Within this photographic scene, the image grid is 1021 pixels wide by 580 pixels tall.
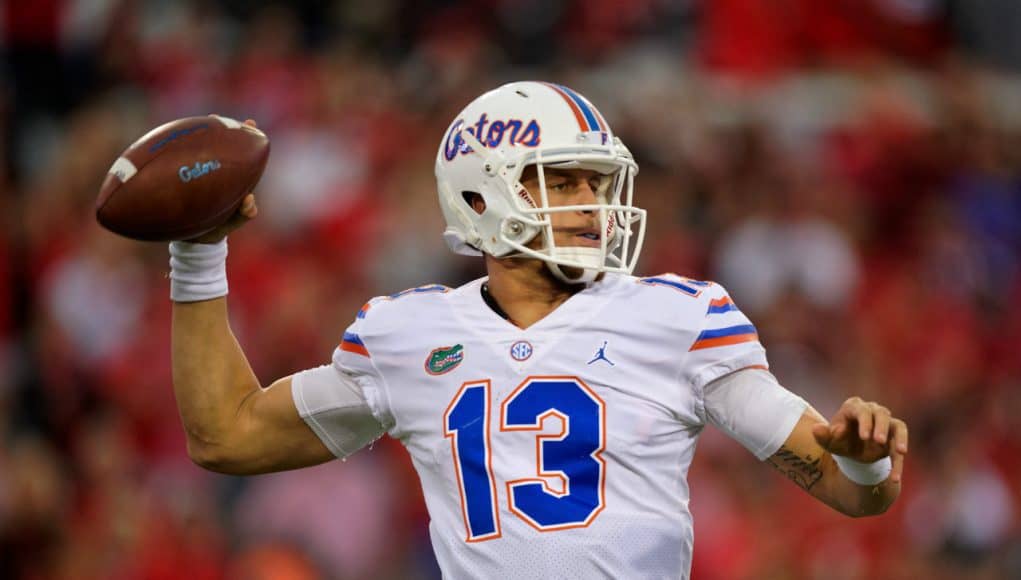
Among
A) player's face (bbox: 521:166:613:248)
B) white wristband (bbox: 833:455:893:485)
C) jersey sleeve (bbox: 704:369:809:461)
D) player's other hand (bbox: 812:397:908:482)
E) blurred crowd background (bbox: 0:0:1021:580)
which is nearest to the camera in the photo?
player's other hand (bbox: 812:397:908:482)

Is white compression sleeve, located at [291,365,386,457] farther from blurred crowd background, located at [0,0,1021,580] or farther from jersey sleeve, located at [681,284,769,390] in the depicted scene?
blurred crowd background, located at [0,0,1021,580]

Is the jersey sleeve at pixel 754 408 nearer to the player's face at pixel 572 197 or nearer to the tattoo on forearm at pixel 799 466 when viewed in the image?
the tattoo on forearm at pixel 799 466

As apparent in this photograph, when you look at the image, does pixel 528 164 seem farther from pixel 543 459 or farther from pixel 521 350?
pixel 543 459

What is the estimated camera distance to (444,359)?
298 cm

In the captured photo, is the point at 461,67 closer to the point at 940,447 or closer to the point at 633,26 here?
the point at 633,26

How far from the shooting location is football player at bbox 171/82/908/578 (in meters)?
2.80

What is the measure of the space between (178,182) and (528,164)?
27.2 inches

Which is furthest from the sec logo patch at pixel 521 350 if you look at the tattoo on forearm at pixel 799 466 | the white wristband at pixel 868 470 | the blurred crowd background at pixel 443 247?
the blurred crowd background at pixel 443 247

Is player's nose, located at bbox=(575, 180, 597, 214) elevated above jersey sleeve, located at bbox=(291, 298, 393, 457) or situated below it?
above

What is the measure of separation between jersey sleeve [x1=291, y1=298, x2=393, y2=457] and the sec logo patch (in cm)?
31

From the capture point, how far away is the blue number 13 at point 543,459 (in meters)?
2.80

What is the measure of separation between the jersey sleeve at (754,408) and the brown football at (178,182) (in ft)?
3.37

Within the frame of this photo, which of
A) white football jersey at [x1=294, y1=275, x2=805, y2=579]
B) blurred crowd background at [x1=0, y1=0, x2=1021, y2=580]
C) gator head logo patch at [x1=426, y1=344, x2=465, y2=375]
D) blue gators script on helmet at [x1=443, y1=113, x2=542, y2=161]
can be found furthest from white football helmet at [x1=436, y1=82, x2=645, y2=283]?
blurred crowd background at [x1=0, y1=0, x2=1021, y2=580]

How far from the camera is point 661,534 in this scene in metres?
2.83
